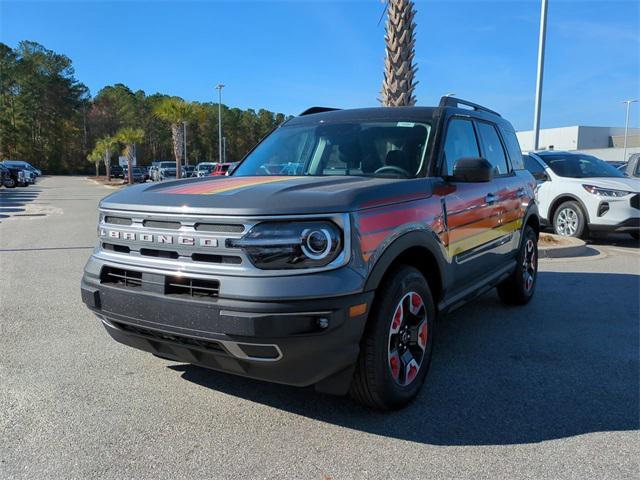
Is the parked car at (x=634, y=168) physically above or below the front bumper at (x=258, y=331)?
above

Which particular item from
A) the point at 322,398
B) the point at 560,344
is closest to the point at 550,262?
the point at 560,344

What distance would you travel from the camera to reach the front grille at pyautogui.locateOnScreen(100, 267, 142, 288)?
298 centimetres

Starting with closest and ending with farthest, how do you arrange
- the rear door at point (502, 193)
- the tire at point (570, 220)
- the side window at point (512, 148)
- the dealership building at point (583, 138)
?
the rear door at point (502, 193)
the side window at point (512, 148)
the tire at point (570, 220)
the dealership building at point (583, 138)

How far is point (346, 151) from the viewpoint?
4090mm

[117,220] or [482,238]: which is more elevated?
[117,220]

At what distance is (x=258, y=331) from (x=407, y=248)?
1106 mm

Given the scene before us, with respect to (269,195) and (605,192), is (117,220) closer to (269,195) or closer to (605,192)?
(269,195)

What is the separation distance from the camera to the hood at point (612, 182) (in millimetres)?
9891

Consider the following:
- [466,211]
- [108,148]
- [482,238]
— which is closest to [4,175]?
[108,148]

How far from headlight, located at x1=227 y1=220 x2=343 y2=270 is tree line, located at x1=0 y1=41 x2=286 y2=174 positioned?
56702 millimetres

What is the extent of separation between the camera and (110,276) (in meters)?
3.14

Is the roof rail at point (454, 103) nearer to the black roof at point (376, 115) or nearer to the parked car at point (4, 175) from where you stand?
the black roof at point (376, 115)

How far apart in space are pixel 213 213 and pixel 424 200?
55.6 inches

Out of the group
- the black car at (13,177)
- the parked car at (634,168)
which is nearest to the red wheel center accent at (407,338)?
the parked car at (634,168)
